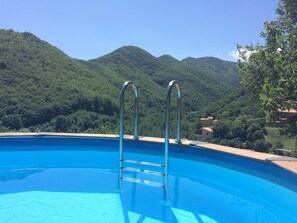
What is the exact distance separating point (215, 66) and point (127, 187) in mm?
80682

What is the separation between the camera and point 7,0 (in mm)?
10289

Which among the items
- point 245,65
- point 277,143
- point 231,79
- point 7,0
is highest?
point 231,79

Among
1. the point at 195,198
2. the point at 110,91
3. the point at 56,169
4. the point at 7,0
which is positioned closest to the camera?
the point at 195,198

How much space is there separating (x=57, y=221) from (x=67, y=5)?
10.2 metres

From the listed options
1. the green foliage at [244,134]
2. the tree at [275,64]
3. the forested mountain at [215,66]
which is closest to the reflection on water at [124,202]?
the tree at [275,64]

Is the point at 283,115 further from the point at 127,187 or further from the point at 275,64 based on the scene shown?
the point at 127,187

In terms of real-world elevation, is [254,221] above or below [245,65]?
below

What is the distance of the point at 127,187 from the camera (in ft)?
11.3

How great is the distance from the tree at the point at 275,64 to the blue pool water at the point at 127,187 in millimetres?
1681

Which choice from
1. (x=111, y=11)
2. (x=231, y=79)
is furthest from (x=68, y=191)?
(x=231, y=79)

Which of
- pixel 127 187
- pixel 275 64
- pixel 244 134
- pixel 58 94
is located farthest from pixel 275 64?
pixel 58 94

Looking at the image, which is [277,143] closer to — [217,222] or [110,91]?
[217,222]

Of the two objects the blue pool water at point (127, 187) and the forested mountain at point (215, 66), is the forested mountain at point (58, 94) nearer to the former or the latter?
the blue pool water at point (127, 187)

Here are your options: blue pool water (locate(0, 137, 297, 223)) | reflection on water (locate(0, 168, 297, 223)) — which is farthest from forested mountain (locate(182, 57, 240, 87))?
reflection on water (locate(0, 168, 297, 223))
